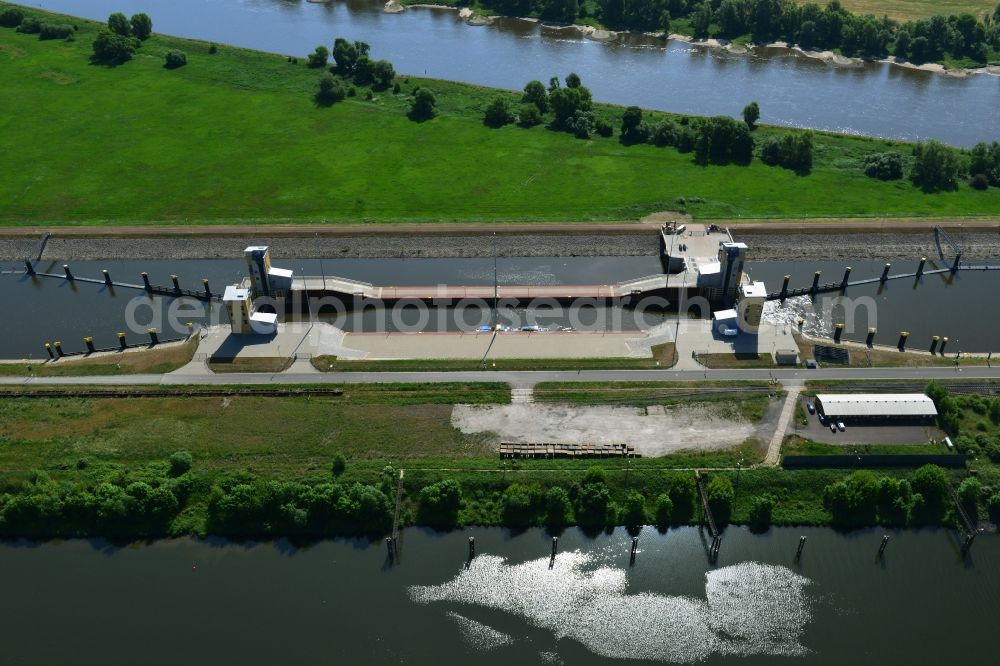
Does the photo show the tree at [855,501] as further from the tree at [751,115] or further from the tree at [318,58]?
the tree at [318,58]

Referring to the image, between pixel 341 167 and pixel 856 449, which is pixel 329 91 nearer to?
pixel 341 167

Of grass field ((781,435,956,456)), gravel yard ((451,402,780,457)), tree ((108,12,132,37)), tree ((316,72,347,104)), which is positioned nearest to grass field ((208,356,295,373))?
gravel yard ((451,402,780,457))

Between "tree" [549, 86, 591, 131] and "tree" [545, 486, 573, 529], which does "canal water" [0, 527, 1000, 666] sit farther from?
"tree" [549, 86, 591, 131]

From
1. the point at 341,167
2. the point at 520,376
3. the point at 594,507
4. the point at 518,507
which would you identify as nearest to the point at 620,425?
the point at 594,507

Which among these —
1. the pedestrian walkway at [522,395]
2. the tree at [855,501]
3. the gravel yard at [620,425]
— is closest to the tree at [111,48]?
the gravel yard at [620,425]

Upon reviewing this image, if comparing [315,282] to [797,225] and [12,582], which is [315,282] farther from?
[797,225]

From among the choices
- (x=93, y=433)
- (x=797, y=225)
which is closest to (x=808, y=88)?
(x=797, y=225)

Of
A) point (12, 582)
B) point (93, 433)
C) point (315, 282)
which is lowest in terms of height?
point (12, 582)
